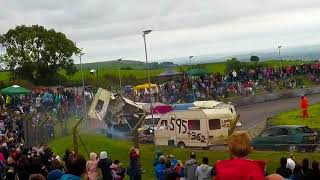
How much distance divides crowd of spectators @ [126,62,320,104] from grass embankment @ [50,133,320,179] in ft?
54.6

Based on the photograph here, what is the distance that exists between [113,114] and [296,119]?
457 inches

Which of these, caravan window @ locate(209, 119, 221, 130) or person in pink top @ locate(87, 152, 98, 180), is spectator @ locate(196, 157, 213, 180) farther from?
caravan window @ locate(209, 119, 221, 130)

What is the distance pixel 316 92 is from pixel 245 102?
7.49 m

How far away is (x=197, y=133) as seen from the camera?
30875 mm

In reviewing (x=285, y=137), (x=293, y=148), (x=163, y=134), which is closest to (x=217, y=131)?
(x=163, y=134)

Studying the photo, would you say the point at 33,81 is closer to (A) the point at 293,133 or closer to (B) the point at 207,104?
(B) the point at 207,104

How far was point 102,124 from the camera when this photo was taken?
36.8 m

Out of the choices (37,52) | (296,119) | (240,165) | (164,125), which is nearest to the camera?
(240,165)

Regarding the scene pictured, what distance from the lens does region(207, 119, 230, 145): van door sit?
30.6 meters

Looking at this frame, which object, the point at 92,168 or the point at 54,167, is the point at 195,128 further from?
the point at 54,167

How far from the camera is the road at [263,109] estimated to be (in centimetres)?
4262

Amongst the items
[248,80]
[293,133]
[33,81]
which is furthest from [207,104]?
[33,81]

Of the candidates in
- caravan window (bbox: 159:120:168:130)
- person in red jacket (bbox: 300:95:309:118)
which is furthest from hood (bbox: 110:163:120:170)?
person in red jacket (bbox: 300:95:309:118)

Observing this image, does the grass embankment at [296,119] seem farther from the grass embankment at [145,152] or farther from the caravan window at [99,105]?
the grass embankment at [145,152]
